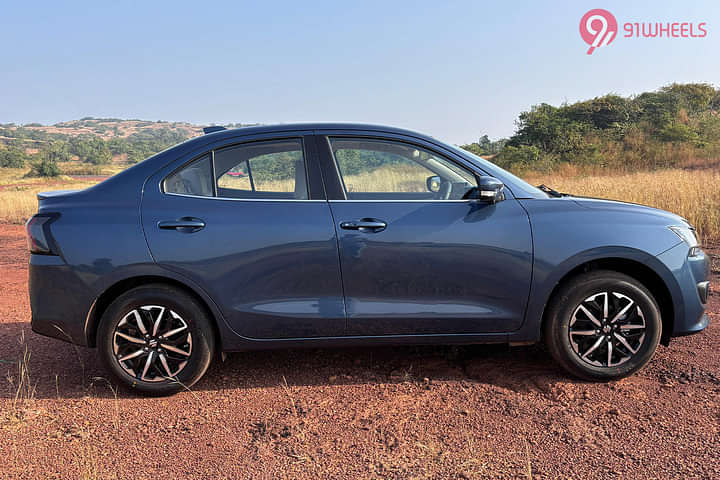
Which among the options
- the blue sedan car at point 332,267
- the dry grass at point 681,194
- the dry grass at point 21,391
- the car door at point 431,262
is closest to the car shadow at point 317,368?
the dry grass at point 21,391

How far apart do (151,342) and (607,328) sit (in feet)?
9.64

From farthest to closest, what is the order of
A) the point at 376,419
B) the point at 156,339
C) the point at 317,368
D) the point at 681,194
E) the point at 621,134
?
the point at 621,134, the point at 681,194, the point at 317,368, the point at 156,339, the point at 376,419

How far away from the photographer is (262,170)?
383 cm

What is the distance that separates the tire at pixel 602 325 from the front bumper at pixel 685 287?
151 mm

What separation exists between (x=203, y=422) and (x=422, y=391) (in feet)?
4.50

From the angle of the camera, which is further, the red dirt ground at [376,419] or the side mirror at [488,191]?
the side mirror at [488,191]

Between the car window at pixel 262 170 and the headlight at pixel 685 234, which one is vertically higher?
the car window at pixel 262 170

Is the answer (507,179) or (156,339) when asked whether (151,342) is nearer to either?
(156,339)

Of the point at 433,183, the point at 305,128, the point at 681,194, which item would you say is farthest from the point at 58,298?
the point at 681,194

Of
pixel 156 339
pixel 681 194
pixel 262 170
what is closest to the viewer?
pixel 156 339

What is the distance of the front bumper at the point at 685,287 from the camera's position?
11.9 feet

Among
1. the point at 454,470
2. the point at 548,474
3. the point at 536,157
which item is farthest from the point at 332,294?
the point at 536,157

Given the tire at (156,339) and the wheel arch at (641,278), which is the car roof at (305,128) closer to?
the tire at (156,339)

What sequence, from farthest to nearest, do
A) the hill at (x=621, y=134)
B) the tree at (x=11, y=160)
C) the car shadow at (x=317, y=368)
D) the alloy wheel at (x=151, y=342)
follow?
the tree at (x=11, y=160)
the hill at (x=621, y=134)
the car shadow at (x=317, y=368)
the alloy wheel at (x=151, y=342)
